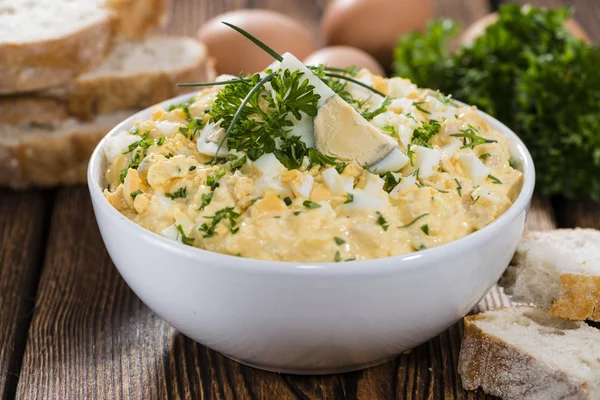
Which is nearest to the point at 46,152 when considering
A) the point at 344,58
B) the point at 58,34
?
the point at 58,34

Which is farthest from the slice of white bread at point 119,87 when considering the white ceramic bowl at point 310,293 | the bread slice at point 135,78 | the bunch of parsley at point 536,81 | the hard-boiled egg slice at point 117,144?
the white ceramic bowl at point 310,293

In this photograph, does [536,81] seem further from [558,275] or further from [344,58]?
[558,275]

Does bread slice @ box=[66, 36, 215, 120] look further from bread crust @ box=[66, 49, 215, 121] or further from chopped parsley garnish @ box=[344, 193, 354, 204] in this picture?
chopped parsley garnish @ box=[344, 193, 354, 204]

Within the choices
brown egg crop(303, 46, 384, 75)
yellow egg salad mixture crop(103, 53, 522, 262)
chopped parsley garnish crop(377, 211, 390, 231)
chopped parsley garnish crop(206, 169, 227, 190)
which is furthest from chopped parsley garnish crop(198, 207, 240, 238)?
brown egg crop(303, 46, 384, 75)

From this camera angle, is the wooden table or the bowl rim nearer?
the bowl rim

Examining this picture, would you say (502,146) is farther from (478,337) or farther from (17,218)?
(17,218)

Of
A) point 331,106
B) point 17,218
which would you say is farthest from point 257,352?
point 17,218
